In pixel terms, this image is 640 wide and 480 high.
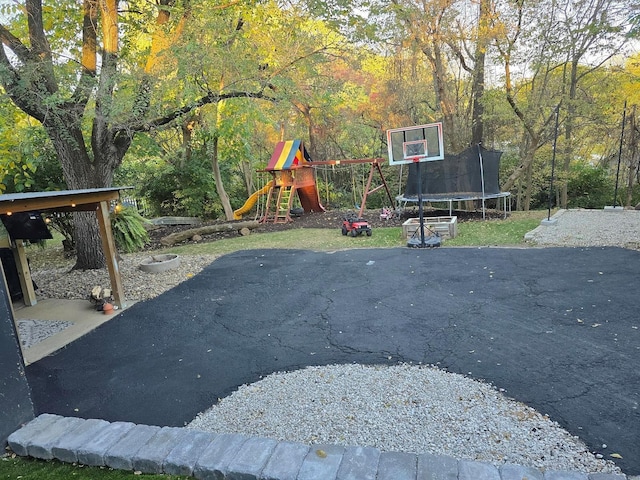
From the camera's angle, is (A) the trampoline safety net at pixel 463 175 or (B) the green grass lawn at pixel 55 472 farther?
(A) the trampoline safety net at pixel 463 175

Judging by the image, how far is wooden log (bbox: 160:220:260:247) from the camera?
31.9 feet

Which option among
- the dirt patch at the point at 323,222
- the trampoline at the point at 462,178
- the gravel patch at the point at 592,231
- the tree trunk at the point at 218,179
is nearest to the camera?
the gravel patch at the point at 592,231

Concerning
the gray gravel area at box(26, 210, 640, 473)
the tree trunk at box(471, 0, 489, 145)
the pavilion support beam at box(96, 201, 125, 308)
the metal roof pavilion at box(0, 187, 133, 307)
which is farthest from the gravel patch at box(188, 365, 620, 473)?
the tree trunk at box(471, 0, 489, 145)

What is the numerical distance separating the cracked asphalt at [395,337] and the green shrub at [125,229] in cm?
194

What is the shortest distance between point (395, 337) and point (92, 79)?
224 inches

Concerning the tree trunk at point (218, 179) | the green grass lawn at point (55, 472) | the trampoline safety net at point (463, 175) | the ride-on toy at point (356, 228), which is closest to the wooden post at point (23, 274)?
the green grass lawn at point (55, 472)

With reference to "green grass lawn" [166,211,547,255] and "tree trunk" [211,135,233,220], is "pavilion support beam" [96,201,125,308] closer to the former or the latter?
"green grass lawn" [166,211,547,255]

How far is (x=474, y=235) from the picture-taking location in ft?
26.2

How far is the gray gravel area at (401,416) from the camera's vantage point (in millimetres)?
2121

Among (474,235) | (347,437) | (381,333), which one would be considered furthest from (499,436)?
(474,235)

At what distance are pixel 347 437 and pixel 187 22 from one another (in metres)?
7.14

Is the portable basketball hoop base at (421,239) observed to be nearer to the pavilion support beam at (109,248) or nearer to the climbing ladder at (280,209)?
the climbing ladder at (280,209)

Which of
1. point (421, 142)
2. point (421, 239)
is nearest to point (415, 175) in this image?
point (421, 142)

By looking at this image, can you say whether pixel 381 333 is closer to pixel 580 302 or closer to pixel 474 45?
pixel 580 302
